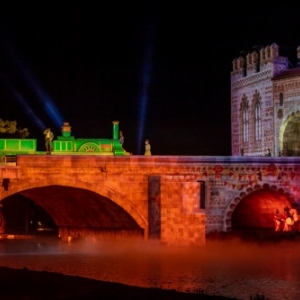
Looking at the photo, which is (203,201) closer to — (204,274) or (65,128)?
(65,128)

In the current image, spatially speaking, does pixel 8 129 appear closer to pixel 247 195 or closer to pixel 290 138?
pixel 247 195

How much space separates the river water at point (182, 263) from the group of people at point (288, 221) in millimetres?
3425

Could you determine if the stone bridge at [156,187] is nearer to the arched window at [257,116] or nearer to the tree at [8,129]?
the tree at [8,129]

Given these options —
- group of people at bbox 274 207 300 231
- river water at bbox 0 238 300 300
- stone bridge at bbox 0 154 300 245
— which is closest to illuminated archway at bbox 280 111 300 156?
stone bridge at bbox 0 154 300 245

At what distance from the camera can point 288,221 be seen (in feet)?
165

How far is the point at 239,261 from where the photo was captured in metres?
40.2

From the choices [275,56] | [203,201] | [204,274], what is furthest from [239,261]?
[275,56]

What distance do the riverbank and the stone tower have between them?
4135cm

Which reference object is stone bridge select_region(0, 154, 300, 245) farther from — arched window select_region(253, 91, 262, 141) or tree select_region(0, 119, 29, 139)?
arched window select_region(253, 91, 262, 141)

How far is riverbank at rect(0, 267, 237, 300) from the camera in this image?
22422 mm

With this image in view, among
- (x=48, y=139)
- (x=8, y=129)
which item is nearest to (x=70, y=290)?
(x=48, y=139)

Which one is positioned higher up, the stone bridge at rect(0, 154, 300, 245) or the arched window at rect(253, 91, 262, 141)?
the arched window at rect(253, 91, 262, 141)

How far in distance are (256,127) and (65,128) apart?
78.8ft

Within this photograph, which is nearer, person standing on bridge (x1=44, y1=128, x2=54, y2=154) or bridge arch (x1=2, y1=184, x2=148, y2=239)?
bridge arch (x1=2, y1=184, x2=148, y2=239)
